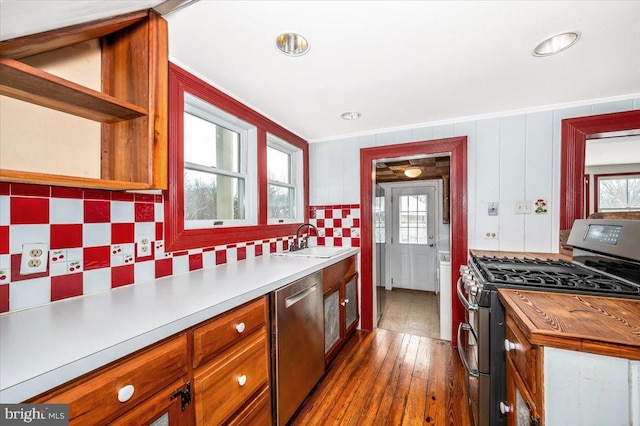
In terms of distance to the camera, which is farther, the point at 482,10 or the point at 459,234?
the point at 459,234

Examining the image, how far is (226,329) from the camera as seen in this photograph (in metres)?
1.08

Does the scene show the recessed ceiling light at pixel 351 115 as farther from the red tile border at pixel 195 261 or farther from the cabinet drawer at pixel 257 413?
the cabinet drawer at pixel 257 413

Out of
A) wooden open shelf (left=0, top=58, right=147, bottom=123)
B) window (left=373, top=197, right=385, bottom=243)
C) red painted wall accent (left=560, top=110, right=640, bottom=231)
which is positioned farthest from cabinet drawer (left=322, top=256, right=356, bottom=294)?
red painted wall accent (left=560, top=110, right=640, bottom=231)

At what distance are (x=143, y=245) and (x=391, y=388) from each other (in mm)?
1848

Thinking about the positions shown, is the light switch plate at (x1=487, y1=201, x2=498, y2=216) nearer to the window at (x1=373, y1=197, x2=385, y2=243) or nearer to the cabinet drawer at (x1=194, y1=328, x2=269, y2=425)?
the window at (x1=373, y1=197, x2=385, y2=243)

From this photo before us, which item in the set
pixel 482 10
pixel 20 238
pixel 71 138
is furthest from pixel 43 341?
pixel 482 10

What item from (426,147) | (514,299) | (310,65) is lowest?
(514,299)

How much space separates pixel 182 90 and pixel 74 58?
1.73ft

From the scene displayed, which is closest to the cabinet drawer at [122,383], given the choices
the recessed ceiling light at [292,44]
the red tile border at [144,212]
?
the red tile border at [144,212]

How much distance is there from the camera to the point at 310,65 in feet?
5.13

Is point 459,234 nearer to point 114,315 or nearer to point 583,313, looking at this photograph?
point 583,313

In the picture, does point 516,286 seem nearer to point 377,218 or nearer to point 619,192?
point 377,218

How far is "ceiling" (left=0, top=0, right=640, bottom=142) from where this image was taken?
113cm

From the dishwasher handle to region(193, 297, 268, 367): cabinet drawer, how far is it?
172 mm
